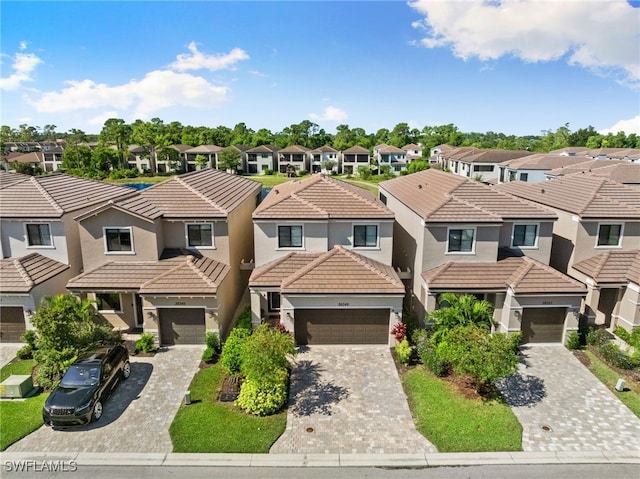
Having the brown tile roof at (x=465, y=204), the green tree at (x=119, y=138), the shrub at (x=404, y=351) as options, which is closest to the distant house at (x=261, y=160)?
the green tree at (x=119, y=138)

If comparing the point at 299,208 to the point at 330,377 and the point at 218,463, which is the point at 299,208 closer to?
the point at 330,377

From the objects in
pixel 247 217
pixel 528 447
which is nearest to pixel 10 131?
pixel 247 217

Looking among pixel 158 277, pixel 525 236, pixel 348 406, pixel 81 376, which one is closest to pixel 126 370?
pixel 81 376

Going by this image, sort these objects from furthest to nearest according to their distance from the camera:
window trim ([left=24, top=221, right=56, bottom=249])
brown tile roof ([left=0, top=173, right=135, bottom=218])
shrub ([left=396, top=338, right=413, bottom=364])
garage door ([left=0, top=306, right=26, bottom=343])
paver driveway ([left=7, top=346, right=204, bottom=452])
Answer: window trim ([left=24, top=221, right=56, bottom=249]) → brown tile roof ([left=0, top=173, right=135, bottom=218]) → garage door ([left=0, top=306, right=26, bottom=343]) → shrub ([left=396, top=338, right=413, bottom=364]) → paver driveway ([left=7, top=346, right=204, bottom=452])

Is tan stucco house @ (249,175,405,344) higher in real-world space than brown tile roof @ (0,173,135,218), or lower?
lower

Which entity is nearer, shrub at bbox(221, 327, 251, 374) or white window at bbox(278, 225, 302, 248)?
shrub at bbox(221, 327, 251, 374)

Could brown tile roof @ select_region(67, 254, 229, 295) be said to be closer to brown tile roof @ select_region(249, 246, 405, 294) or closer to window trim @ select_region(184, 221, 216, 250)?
window trim @ select_region(184, 221, 216, 250)

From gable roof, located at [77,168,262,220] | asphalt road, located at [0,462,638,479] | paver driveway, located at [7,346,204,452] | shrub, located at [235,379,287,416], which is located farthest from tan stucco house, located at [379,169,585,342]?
paver driveway, located at [7,346,204,452]

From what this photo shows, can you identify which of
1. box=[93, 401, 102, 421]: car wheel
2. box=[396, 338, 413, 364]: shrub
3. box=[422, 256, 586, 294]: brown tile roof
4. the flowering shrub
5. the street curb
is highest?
box=[422, 256, 586, 294]: brown tile roof
